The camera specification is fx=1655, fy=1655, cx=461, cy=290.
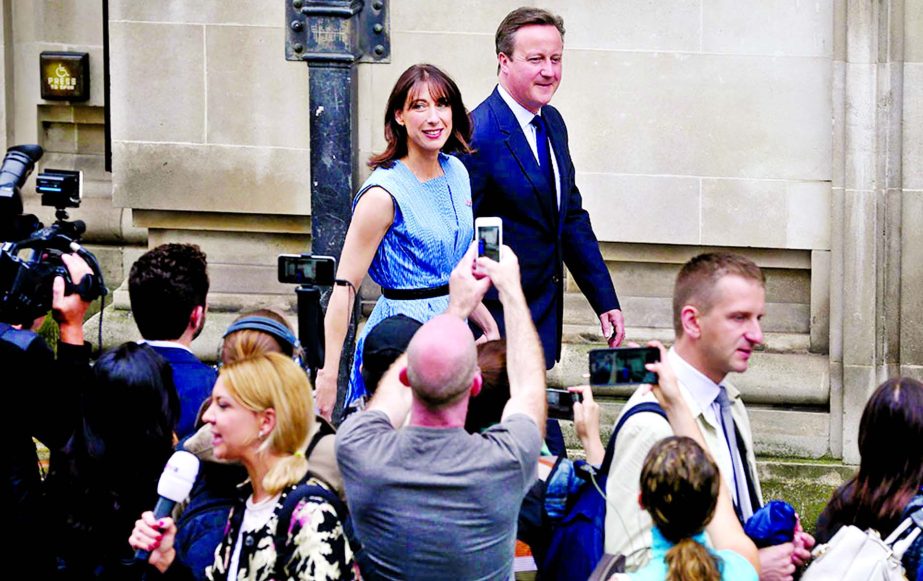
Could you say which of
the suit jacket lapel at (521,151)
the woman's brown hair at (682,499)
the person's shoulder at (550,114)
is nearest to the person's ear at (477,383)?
the woman's brown hair at (682,499)

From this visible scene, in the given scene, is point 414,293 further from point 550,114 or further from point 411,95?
point 550,114

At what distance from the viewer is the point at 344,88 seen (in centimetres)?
574

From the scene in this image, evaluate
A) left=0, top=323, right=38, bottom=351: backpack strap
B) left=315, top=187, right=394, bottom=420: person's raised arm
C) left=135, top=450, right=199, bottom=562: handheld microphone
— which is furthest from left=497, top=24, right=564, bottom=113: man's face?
left=135, top=450, right=199, bottom=562: handheld microphone

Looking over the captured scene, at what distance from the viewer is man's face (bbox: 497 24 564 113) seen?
21.4 feet

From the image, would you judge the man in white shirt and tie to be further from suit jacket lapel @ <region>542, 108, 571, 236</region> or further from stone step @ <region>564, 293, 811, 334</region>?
stone step @ <region>564, 293, 811, 334</region>

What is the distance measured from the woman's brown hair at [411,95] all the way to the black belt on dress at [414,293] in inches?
17.8

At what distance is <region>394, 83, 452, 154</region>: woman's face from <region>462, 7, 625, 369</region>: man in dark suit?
638 mm

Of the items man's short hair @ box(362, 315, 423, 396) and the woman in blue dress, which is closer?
man's short hair @ box(362, 315, 423, 396)

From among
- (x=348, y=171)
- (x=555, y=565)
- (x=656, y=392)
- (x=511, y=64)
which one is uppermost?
(x=511, y=64)

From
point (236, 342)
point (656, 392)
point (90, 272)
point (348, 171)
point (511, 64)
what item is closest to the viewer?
point (656, 392)

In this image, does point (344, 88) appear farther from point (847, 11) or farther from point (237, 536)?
point (847, 11)

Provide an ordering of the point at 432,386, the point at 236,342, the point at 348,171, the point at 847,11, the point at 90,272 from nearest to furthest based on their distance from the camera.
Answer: the point at 432,386
the point at 236,342
the point at 90,272
the point at 348,171
the point at 847,11

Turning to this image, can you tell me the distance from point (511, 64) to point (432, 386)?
2.91m

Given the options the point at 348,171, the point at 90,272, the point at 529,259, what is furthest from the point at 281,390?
the point at 529,259
